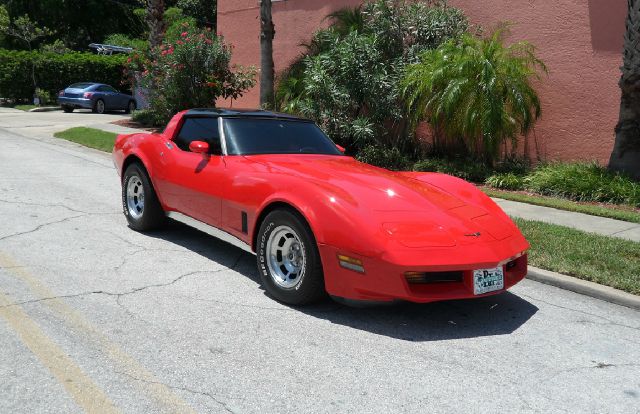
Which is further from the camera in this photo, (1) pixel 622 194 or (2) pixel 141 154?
(1) pixel 622 194

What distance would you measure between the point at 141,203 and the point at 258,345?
3.42 metres

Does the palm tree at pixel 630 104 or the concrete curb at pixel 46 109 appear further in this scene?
the concrete curb at pixel 46 109

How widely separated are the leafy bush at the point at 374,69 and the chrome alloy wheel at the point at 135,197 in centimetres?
612

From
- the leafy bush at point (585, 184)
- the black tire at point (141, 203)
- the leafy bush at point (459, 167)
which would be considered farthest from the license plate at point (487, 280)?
the leafy bush at point (459, 167)

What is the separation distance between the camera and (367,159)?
1247 centimetres

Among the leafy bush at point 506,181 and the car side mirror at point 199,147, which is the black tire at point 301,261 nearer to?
the car side mirror at point 199,147

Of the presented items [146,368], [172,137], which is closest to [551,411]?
[146,368]

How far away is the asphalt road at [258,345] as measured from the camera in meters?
3.31

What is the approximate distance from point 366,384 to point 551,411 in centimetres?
99

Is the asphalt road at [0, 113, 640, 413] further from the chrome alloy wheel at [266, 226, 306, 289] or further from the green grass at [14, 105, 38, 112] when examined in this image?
the green grass at [14, 105, 38, 112]

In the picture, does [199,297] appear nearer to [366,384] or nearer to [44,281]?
[44,281]

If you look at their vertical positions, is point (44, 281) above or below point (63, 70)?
below

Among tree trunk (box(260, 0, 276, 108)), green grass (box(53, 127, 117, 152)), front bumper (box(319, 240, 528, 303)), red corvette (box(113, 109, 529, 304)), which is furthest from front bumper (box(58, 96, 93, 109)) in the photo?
front bumper (box(319, 240, 528, 303))

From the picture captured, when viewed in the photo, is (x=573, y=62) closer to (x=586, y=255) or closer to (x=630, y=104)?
(x=630, y=104)
